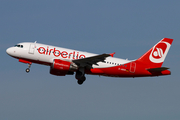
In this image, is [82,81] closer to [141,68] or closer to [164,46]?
[141,68]

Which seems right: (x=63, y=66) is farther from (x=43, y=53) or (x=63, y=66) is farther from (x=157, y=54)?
(x=157, y=54)

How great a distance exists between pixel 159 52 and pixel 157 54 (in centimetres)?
52

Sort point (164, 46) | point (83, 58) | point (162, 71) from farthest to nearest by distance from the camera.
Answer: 1. point (164, 46)
2. point (162, 71)
3. point (83, 58)

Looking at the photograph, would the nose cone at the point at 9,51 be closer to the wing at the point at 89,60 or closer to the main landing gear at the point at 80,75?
the wing at the point at 89,60

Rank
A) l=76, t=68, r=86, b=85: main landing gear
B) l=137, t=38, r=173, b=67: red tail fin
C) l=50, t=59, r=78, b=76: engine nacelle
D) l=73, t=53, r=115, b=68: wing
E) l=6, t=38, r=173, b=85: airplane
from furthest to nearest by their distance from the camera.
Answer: l=137, t=38, r=173, b=67: red tail fin → l=76, t=68, r=86, b=85: main landing gear → l=6, t=38, r=173, b=85: airplane → l=50, t=59, r=78, b=76: engine nacelle → l=73, t=53, r=115, b=68: wing

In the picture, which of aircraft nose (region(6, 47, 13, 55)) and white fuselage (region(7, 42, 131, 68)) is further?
aircraft nose (region(6, 47, 13, 55))

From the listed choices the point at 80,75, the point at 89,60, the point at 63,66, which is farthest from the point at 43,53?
the point at 89,60

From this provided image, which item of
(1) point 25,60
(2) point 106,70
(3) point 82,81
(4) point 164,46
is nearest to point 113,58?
(2) point 106,70

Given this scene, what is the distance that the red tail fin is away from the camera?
48281 mm

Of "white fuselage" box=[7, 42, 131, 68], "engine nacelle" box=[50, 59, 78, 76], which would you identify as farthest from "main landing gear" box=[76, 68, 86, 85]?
"white fuselage" box=[7, 42, 131, 68]

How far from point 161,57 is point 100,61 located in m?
10.2

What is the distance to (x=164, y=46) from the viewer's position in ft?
163

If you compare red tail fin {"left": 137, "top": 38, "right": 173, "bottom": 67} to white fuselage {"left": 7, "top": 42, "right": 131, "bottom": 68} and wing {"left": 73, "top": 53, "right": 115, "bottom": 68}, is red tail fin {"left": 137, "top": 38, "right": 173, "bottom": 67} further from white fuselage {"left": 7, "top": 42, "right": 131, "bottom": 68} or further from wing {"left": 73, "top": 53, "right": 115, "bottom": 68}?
white fuselage {"left": 7, "top": 42, "right": 131, "bottom": 68}

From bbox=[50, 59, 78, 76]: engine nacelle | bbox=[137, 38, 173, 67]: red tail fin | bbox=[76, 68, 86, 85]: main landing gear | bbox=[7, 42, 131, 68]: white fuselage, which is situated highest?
bbox=[137, 38, 173, 67]: red tail fin
